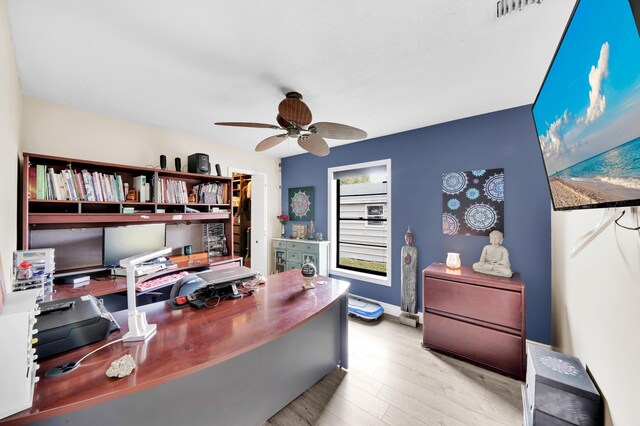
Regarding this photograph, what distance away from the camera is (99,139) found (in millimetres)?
2688

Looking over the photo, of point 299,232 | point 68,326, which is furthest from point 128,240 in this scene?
point 299,232

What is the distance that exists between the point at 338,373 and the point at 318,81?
8.50ft

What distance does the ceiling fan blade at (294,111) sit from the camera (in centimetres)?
185

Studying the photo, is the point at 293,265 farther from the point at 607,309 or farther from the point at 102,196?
the point at 607,309

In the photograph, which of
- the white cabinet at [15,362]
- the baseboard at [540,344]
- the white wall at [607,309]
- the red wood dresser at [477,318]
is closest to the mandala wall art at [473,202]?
the red wood dresser at [477,318]

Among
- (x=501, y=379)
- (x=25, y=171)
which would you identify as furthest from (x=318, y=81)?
(x=501, y=379)

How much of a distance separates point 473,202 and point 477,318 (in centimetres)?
126

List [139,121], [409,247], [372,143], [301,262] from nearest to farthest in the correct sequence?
[139,121] → [409,247] → [372,143] → [301,262]

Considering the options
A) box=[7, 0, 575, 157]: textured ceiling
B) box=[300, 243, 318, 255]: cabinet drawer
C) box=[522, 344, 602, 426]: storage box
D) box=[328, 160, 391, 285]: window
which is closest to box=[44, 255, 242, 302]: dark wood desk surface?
box=[7, 0, 575, 157]: textured ceiling

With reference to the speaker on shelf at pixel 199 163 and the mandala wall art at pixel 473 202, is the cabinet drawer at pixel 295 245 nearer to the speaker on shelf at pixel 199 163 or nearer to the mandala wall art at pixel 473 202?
the speaker on shelf at pixel 199 163

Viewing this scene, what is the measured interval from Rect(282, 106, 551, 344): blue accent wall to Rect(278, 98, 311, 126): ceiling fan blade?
1831 mm

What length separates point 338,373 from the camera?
2176mm

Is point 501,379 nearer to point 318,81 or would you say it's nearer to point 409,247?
point 409,247

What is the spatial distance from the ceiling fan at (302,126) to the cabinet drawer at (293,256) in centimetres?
224
